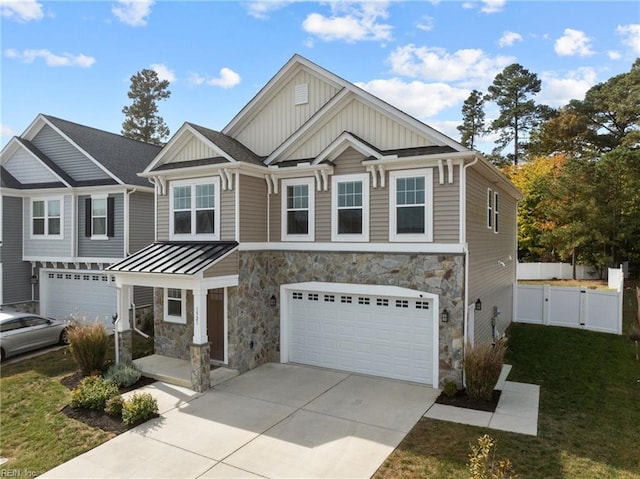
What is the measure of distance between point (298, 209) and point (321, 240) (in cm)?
121

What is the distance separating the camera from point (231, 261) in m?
11.5

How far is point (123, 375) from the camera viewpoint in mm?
10859

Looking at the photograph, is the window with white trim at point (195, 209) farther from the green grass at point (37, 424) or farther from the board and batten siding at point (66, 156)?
the board and batten siding at point (66, 156)

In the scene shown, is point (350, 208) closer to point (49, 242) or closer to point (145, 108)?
point (49, 242)

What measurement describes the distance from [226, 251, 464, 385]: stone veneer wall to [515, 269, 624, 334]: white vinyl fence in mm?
8815

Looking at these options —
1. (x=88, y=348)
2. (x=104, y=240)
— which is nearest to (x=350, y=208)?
(x=88, y=348)

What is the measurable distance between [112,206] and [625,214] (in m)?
28.5

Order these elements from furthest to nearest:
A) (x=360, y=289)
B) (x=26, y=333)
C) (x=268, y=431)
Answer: (x=26, y=333) → (x=360, y=289) → (x=268, y=431)

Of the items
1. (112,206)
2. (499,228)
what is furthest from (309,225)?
(112,206)

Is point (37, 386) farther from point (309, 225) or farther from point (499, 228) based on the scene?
point (499, 228)

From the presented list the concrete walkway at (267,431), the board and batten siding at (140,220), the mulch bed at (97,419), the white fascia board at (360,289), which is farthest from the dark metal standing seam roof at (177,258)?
the board and batten siding at (140,220)

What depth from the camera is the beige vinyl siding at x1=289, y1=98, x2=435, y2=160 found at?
1116cm

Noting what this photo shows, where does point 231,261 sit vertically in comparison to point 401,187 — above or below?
below

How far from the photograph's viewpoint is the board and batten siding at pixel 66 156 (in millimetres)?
16909
